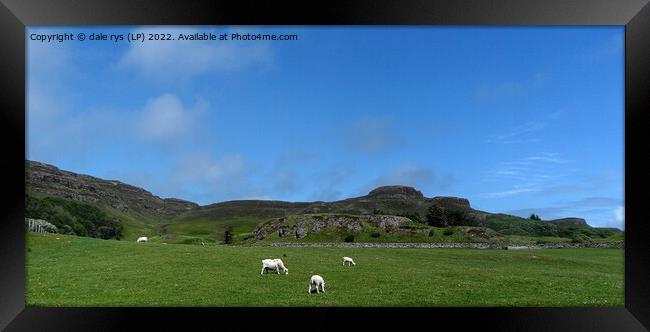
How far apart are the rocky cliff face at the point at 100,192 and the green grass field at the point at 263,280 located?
111 m

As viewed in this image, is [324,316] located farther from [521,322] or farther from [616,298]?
[616,298]

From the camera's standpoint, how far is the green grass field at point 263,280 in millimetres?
15922

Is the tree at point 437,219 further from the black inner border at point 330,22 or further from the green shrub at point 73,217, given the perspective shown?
the black inner border at point 330,22

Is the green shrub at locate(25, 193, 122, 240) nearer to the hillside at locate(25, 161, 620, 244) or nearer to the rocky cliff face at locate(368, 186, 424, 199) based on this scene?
the hillside at locate(25, 161, 620, 244)

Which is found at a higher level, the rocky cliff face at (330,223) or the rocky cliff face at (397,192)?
the rocky cliff face at (397,192)

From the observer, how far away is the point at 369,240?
60.6 m

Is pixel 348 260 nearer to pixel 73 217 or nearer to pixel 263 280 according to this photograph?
pixel 263 280

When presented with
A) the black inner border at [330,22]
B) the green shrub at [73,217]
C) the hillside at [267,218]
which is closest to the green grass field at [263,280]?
the black inner border at [330,22]

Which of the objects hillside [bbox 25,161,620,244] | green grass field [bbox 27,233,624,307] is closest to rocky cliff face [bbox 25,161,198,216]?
hillside [bbox 25,161,620,244]

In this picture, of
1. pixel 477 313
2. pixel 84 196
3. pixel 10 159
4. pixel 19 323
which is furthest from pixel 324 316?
pixel 84 196

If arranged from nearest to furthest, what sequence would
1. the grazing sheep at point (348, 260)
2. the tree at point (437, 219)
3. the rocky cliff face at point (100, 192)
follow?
the grazing sheep at point (348, 260) < the tree at point (437, 219) < the rocky cliff face at point (100, 192)

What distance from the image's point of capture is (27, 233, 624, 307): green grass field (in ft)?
52.2

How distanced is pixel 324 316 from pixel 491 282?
12.8 meters

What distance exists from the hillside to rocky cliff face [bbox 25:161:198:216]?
12.4 inches
